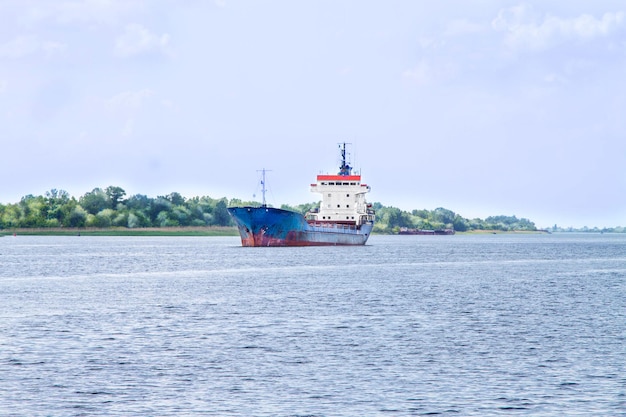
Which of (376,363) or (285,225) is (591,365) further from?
(285,225)

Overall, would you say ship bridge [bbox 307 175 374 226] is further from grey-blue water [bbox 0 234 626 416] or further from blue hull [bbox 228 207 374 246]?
grey-blue water [bbox 0 234 626 416]

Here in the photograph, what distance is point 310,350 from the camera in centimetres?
3338

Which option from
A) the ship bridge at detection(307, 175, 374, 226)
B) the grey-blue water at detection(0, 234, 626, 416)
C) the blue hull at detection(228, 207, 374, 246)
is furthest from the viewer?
the ship bridge at detection(307, 175, 374, 226)

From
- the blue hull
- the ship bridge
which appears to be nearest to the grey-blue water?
the blue hull

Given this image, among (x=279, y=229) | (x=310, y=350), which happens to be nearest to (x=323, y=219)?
(x=279, y=229)

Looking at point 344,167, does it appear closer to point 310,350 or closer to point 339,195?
point 339,195

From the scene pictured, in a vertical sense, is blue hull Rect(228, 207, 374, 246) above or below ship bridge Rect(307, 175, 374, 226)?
below

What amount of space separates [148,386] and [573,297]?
37.1 m

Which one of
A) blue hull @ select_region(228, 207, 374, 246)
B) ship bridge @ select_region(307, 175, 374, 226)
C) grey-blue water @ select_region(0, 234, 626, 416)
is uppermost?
ship bridge @ select_region(307, 175, 374, 226)

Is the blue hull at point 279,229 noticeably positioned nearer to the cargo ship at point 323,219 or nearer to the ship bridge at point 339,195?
the cargo ship at point 323,219

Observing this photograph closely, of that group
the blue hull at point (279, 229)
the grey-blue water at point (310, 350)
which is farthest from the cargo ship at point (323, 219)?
the grey-blue water at point (310, 350)

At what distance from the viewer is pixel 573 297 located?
5684 cm

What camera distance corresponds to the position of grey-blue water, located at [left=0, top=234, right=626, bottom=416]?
24891 mm

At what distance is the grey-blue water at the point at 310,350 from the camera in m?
24.9
